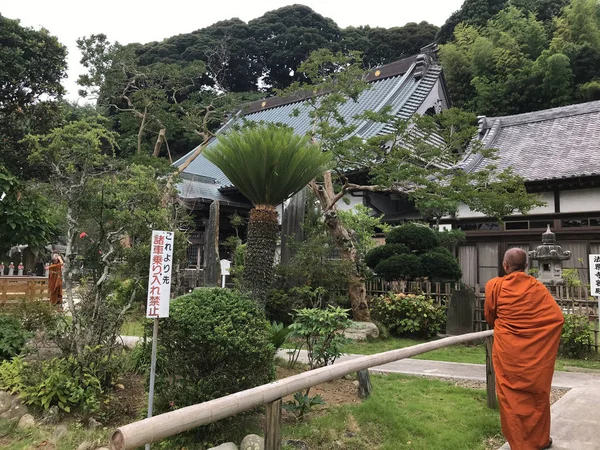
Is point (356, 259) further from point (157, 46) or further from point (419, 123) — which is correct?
point (157, 46)

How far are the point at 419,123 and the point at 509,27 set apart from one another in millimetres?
22788

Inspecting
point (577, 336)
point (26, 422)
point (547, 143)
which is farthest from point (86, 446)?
point (547, 143)

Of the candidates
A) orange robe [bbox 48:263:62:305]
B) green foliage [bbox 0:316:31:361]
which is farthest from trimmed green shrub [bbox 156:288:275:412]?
orange robe [bbox 48:263:62:305]

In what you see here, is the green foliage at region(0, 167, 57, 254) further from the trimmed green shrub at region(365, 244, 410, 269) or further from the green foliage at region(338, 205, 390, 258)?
the green foliage at region(338, 205, 390, 258)

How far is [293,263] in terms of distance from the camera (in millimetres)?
10117

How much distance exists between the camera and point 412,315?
9695mm

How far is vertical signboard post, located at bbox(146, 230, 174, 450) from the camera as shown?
380 cm

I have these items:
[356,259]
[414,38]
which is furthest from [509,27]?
[356,259]

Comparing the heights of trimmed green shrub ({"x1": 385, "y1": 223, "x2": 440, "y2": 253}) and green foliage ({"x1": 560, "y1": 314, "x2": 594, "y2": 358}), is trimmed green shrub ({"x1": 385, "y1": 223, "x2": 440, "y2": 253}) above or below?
above

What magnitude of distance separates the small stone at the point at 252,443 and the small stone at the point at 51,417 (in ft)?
6.95

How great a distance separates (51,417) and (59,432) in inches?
10.6

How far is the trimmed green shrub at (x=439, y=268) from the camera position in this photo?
35.0 ft

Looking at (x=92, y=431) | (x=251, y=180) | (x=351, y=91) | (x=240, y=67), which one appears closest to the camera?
(x=92, y=431)

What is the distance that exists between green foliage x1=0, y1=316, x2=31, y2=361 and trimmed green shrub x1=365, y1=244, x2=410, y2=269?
301 inches
